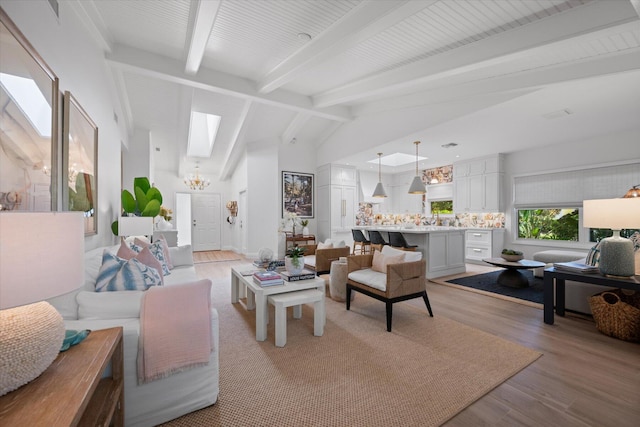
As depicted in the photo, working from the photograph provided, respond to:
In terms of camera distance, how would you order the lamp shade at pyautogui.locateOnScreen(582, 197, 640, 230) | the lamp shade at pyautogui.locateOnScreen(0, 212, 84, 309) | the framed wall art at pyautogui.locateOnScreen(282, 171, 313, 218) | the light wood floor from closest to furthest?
the lamp shade at pyautogui.locateOnScreen(0, 212, 84, 309)
the light wood floor
the lamp shade at pyautogui.locateOnScreen(582, 197, 640, 230)
the framed wall art at pyautogui.locateOnScreen(282, 171, 313, 218)

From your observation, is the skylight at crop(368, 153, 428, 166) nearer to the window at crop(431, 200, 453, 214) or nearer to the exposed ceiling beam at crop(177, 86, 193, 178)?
the window at crop(431, 200, 453, 214)

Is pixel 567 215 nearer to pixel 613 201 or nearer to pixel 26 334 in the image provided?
pixel 613 201

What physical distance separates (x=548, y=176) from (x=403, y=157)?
3.25 meters

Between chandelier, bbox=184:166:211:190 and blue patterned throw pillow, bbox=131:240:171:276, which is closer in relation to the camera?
blue patterned throw pillow, bbox=131:240:171:276

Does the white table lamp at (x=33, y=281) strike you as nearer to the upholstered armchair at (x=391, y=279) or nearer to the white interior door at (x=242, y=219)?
the upholstered armchair at (x=391, y=279)

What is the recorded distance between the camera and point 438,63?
3.53 meters

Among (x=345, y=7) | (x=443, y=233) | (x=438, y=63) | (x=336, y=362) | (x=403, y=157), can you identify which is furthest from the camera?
(x=403, y=157)

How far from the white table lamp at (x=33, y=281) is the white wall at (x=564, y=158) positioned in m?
7.28

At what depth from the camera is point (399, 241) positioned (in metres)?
5.14

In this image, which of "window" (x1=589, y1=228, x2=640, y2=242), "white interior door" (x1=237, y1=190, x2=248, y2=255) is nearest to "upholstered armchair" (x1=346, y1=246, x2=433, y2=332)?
"window" (x1=589, y1=228, x2=640, y2=242)

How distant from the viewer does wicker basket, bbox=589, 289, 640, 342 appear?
98.0 inches

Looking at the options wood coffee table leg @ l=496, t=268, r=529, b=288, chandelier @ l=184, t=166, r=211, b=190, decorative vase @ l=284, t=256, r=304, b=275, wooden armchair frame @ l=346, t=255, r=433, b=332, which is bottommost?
wood coffee table leg @ l=496, t=268, r=529, b=288

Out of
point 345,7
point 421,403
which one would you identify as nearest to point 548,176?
point 345,7

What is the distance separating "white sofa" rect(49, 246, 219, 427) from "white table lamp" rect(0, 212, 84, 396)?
0.56m
